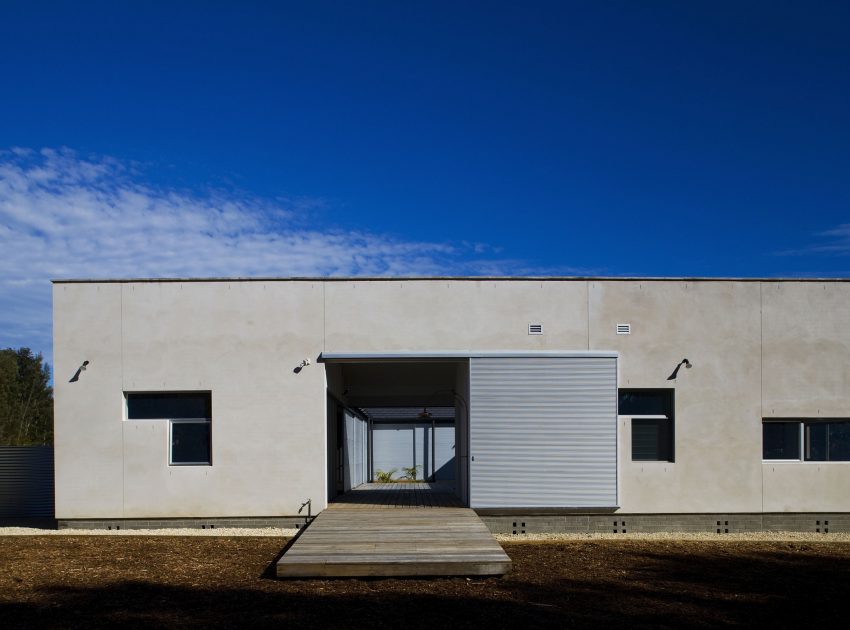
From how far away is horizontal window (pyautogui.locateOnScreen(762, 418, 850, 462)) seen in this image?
1138cm

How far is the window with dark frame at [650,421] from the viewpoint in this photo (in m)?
11.3

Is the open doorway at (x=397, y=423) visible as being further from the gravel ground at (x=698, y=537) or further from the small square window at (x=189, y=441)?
the small square window at (x=189, y=441)

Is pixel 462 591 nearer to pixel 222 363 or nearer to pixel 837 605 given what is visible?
pixel 837 605

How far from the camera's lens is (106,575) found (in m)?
7.75

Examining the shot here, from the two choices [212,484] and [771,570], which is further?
[212,484]

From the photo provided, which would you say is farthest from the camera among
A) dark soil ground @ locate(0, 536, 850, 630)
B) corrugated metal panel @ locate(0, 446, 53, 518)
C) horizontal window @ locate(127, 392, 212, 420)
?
corrugated metal panel @ locate(0, 446, 53, 518)

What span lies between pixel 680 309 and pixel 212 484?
25.6 ft

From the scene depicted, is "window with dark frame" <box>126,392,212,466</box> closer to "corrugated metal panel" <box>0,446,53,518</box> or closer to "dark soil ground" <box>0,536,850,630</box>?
"dark soil ground" <box>0,536,850,630</box>

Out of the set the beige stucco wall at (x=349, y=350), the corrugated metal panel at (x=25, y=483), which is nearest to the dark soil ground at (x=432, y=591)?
the beige stucco wall at (x=349, y=350)

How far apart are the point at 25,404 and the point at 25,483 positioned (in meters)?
27.6

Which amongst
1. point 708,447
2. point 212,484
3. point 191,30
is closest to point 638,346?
point 708,447

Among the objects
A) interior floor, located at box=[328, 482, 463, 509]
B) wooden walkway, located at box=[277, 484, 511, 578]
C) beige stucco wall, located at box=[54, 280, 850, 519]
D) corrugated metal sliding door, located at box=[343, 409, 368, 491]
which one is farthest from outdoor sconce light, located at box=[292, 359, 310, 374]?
corrugated metal sliding door, located at box=[343, 409, 368, 491]

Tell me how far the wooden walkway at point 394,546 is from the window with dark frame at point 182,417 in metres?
2.19

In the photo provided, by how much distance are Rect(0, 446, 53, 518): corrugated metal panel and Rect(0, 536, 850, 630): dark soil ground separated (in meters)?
3.84
